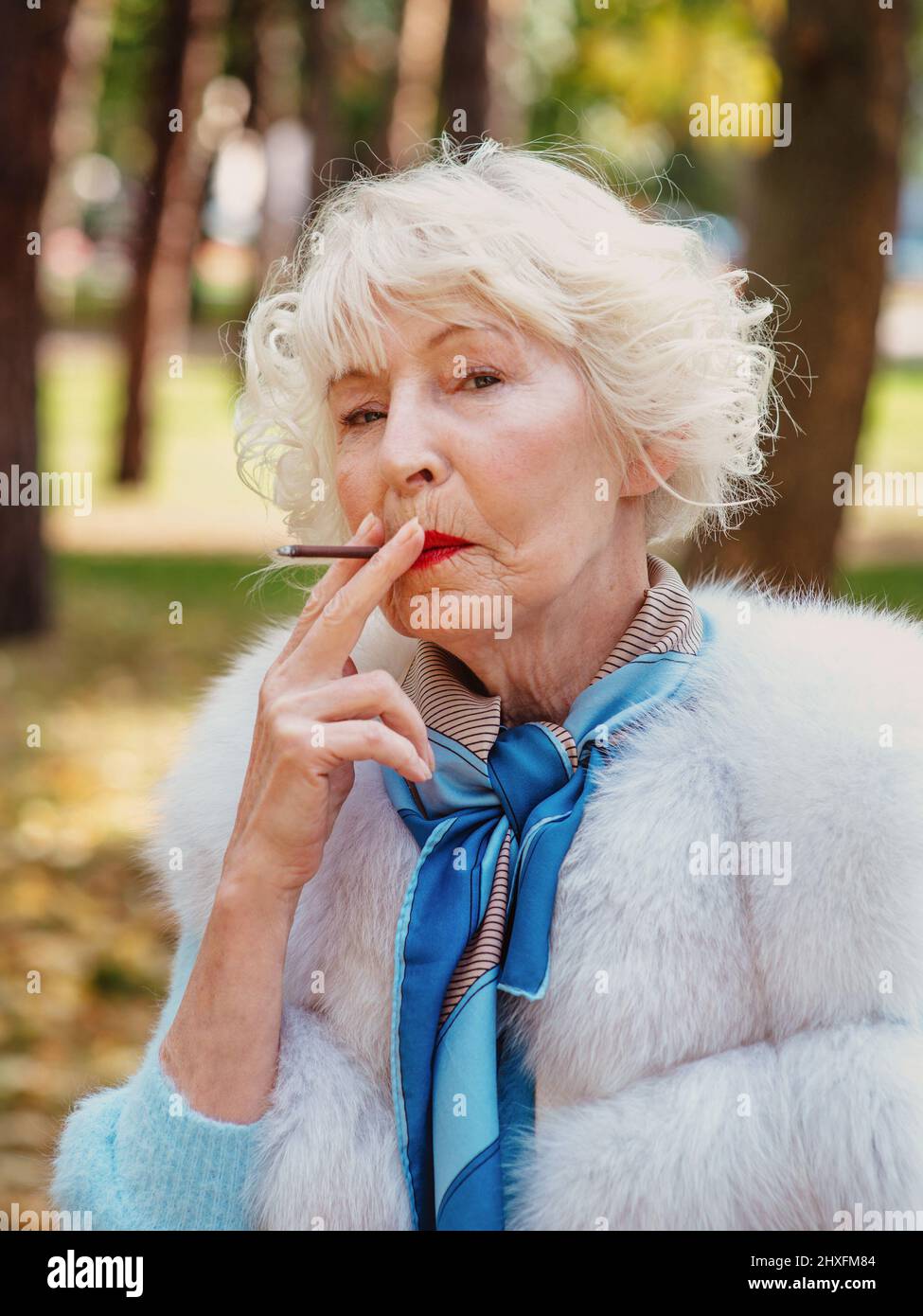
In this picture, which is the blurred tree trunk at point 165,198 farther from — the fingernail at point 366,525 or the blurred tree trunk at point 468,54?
the fingernail at point 366,525

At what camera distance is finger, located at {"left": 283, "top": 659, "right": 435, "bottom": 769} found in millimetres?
1915

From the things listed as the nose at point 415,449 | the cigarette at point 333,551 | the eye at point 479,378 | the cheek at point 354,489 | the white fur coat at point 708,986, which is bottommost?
the white fur coat at point 708,986

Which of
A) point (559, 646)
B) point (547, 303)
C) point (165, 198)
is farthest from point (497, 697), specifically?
point (165, 198)

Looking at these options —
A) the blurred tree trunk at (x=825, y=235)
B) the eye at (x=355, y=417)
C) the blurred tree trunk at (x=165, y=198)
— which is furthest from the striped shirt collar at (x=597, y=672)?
the blurred tree trunk at (x=165, y=198)

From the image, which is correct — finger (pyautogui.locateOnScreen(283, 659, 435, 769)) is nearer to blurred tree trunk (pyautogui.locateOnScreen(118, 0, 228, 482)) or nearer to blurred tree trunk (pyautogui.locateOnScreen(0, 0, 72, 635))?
blurred tree trunk (pyautogui.locateOnScreen(0, 0, 72, 635))

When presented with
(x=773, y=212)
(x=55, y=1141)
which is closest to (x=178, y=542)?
(x=773, y=212)

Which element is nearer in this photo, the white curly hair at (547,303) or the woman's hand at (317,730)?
the woman's hand at (317,730)

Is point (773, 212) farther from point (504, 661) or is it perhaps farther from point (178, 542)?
point (178, 542)

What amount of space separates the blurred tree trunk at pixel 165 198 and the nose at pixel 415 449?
13769mm

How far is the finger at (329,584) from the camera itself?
2018 mm

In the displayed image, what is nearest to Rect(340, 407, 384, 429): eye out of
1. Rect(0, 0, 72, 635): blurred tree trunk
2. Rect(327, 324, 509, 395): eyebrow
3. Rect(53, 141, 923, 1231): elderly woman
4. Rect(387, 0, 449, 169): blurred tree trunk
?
Rect(53, 141, 923, 1231): elderly woman

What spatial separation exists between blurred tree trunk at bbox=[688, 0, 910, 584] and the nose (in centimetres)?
311
